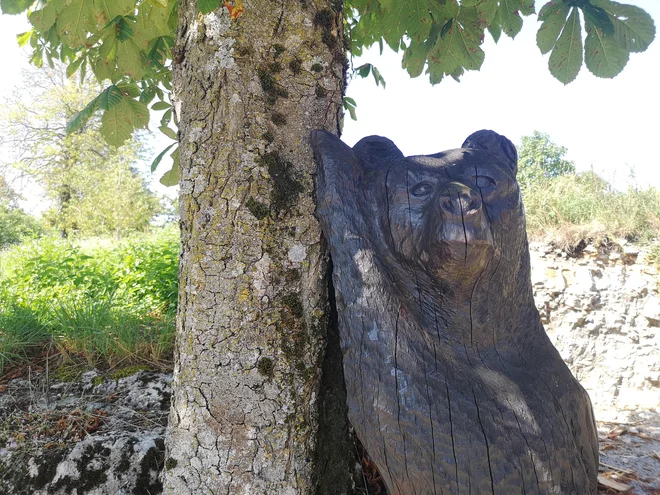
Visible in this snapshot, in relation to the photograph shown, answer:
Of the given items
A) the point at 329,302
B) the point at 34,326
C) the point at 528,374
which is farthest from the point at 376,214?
the point at 34,326

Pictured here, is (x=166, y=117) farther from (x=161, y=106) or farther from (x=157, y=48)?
(x=157, y=48)

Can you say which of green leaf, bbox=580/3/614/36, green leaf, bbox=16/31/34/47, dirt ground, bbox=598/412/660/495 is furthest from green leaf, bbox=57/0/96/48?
dirt ground, bbox=598/412/660/495

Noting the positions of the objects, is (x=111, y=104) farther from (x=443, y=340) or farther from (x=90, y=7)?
(x=443, y=340)

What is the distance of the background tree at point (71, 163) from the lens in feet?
66.4

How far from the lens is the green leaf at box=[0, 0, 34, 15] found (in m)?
1.95

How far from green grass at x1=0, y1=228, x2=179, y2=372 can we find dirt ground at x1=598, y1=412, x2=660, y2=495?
8.74 ft

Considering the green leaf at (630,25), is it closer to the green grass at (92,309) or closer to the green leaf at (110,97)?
the green leaf at (110,97)

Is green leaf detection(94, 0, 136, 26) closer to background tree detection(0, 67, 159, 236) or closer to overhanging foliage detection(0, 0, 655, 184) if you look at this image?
overhanging foliage detection(0, 0, 655, 184)

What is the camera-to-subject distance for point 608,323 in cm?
528

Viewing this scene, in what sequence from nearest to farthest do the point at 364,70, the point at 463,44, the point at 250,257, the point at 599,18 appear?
the point at 250,257
the point at 599,18
the point at 463,44
the point at 364,70

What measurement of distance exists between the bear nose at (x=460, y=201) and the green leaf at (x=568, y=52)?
98 centimetres

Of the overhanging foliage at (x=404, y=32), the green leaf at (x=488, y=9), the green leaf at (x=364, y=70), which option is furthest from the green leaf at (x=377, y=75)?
the green leaf at (x=488, y=9)

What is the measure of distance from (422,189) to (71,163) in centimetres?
2473

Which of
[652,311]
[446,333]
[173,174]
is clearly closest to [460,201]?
[446,333]
